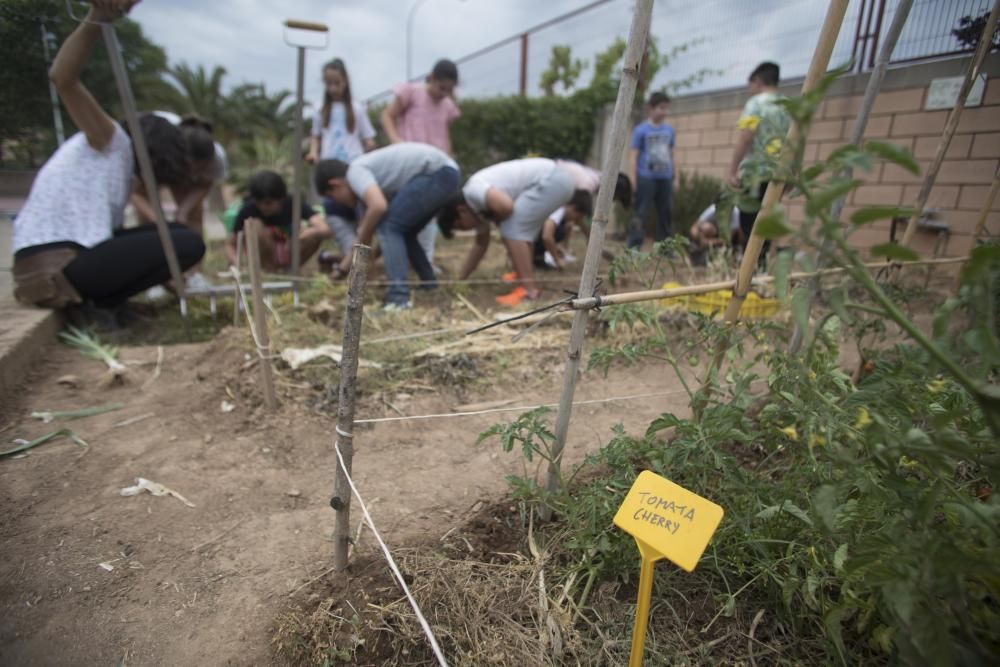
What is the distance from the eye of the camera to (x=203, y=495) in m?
1.75

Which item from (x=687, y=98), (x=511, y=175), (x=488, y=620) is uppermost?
(x=687, y=98)

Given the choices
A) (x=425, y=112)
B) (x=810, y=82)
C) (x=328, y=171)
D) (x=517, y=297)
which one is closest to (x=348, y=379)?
(x=810, y=82)

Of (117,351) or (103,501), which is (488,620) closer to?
(103,501)

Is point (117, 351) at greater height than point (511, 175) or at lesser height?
lesser

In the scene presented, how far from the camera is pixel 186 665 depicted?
1.15 metres

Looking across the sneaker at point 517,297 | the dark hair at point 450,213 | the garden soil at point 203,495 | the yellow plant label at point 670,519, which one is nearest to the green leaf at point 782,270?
the yellow plant label at point 670,519

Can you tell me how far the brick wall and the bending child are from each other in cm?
207

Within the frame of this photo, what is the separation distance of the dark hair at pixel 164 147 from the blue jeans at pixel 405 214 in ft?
4.65

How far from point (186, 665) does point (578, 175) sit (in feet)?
12.4

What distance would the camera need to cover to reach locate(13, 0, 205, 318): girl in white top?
2.84m

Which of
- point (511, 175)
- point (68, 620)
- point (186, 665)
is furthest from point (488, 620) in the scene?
point (511, 175)

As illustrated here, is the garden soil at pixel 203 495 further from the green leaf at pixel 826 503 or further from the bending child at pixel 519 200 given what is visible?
the bending child at pixel 519 200

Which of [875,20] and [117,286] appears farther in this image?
[875,20]

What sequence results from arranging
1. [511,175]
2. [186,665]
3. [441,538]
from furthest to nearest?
[511,175]
[441,538]
[186,665]
